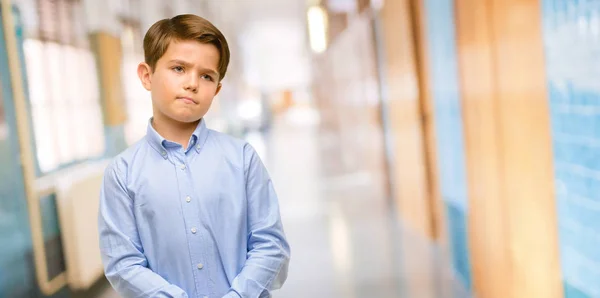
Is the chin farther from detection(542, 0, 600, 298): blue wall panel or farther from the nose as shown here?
detection(542, 0, 600, 298): blue wall panel

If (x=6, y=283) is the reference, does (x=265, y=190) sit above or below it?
above

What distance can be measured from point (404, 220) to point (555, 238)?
340 centimetres

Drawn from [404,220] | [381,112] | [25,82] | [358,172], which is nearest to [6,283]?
[25,82]

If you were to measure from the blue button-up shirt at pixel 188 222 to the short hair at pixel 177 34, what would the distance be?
15cm

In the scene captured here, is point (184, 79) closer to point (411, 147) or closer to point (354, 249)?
point (354, 249)

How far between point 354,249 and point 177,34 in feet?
11.5

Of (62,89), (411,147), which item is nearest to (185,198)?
(62,89)

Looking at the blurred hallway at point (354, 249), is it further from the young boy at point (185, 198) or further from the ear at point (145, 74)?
the ear at point (145, 74)

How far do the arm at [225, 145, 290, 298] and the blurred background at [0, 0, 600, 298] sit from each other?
916 mm

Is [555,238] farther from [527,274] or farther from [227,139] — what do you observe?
[227,139]

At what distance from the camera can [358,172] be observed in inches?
349

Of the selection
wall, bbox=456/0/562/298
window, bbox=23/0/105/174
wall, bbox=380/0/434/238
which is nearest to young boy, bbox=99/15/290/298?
wall, bbox=456/0/562/298

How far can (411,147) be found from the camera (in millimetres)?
4961

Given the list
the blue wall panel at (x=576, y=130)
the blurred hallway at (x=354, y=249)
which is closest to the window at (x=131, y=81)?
the blurred hallway at (x=354, y=249)
